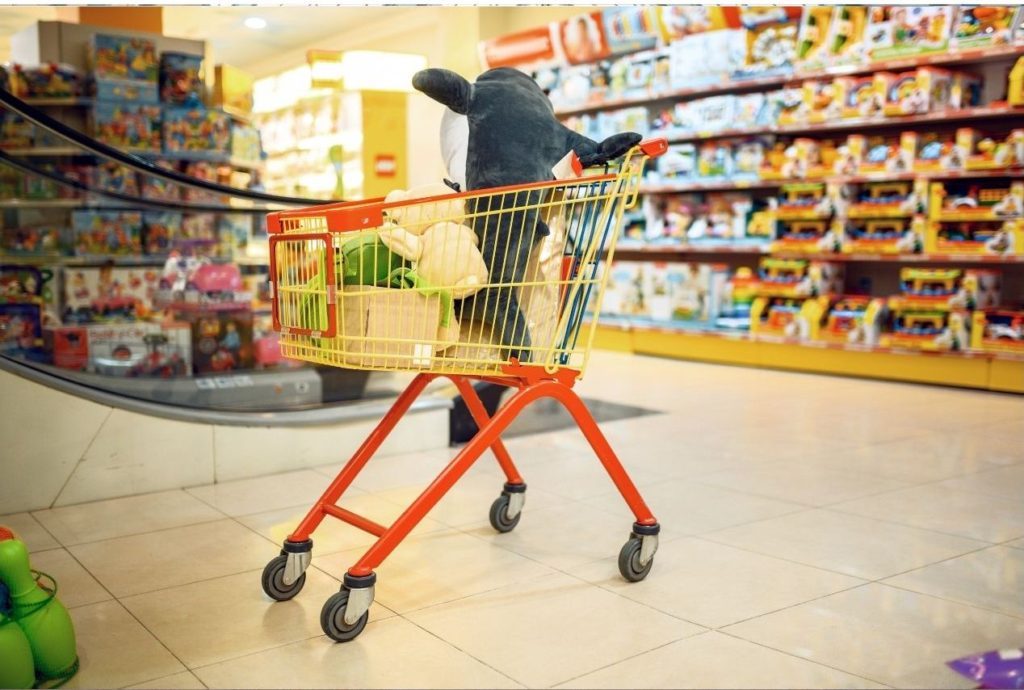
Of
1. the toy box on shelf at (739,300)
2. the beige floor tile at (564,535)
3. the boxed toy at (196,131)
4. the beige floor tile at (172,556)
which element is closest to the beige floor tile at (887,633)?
the beige floor tile at (564,535)

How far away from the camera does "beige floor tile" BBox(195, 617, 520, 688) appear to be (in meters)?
1.58

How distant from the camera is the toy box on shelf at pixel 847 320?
527cm

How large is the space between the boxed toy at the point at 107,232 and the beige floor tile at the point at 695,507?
74.2 inches

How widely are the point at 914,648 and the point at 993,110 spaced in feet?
12.8

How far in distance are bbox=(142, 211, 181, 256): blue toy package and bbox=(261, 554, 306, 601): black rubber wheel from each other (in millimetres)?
1796

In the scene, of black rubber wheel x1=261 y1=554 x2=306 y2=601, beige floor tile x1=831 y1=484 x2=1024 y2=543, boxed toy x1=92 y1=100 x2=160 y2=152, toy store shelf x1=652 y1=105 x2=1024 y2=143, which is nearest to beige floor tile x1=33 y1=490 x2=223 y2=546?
black rubber wheel x1=261 y1=554 x2=306 y2=601

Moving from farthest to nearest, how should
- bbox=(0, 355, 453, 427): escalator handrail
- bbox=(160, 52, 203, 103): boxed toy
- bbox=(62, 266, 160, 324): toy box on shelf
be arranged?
bbox=(160, 52, 203, 103): boxed toy → bbox=(62, 266, 160, 324): toy box on shelf → bbox=(0, 355, 453, 427): escalator handrail

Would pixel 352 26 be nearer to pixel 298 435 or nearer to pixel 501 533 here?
pixel 298 435

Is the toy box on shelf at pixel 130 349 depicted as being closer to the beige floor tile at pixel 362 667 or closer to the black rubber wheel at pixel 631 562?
the beige floor tile at pixel 362 667

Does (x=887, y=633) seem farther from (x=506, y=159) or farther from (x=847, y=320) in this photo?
(x=847, y=320)

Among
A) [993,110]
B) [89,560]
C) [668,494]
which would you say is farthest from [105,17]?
[993,110]

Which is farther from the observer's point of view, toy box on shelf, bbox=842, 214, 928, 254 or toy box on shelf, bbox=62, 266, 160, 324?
toy box on shelf, bbox=842, 214, 928, 254

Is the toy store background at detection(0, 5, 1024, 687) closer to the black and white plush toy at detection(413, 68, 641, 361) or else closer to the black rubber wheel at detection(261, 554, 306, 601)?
the black rubber wheel at detection(261, 554, 306, 601)

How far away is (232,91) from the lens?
4309 mm
